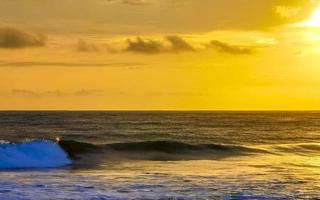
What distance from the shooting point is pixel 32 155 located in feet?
118

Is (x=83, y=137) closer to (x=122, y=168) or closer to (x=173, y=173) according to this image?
(x=122, y=168)

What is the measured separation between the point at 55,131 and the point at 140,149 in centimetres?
2440

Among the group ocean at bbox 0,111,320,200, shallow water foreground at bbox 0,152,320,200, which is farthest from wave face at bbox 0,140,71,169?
shallow water foreground at bbox 0,152,320,200

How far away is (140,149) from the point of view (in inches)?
1791

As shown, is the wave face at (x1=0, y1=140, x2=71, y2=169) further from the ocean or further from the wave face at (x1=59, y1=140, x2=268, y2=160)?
the wave face at (x1=59, y1=140, x2=268, y2=160)

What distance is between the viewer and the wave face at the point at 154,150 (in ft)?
134

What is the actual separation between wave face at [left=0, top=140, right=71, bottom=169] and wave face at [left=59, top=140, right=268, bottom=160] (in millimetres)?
2622

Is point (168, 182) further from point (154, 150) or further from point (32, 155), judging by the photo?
point (154, 150)

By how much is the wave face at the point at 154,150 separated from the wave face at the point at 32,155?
8.60 ft

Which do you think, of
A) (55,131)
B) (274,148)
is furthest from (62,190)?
(55,131)

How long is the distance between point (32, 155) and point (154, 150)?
1179 cm

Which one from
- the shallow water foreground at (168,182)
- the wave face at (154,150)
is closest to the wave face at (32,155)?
the wave face at (154,150)

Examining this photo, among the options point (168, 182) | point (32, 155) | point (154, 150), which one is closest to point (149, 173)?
point (168, 182)

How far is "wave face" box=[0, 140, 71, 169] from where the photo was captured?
3391cm
